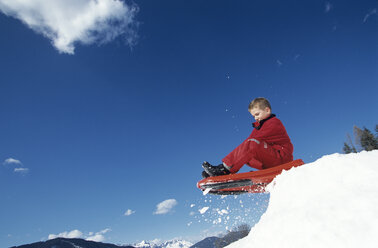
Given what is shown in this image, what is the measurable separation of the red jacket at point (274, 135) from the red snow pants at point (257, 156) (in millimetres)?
101

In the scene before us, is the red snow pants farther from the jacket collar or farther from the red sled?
the jacket collar

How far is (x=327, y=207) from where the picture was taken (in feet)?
6.57

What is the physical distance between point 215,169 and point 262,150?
1079mm

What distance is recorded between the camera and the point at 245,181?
460 centimetres

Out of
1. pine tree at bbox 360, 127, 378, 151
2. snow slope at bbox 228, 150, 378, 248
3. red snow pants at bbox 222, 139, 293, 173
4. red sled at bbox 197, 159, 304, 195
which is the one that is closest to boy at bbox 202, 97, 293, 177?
red snow pants at bbox 222, 139, 293, 173

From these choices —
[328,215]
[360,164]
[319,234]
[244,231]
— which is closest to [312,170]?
[360,164]

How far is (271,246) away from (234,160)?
107 inches

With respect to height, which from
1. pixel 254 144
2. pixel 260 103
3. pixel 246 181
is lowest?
pixel 246 181

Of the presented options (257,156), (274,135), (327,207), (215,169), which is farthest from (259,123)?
(327,207)

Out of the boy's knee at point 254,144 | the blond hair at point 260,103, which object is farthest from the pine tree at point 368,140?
the boy's knee at point 254,144

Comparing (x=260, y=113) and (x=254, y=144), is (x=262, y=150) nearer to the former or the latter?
(x=254, y=144)

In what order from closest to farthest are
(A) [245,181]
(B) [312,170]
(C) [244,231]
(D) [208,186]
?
(B) [312,170] → (A) [245,181] → (D) [208,186] → (C) [244,231]

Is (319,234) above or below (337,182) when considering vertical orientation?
below

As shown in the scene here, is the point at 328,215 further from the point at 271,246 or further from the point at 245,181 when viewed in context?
the point at 245,181
